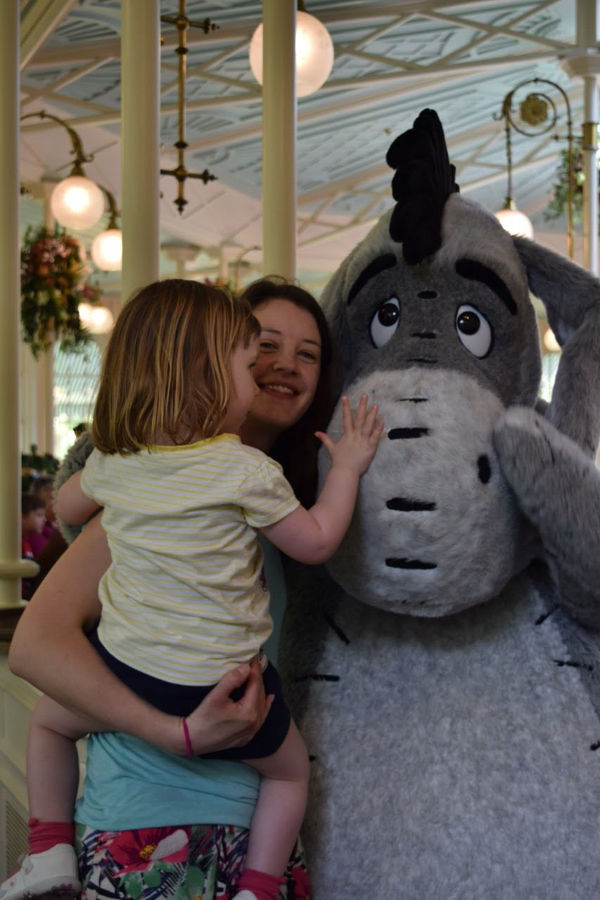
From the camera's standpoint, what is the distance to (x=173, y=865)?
4.20 feet

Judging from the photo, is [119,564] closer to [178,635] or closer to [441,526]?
[178,635]

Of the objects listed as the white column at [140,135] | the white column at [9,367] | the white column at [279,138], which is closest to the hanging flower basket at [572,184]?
the white column at [9,367]

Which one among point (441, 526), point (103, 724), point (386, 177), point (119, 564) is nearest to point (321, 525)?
point (441, 526)

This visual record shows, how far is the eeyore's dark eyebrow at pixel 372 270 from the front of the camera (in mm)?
1429

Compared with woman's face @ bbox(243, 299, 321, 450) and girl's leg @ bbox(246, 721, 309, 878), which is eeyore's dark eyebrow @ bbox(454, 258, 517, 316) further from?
girl's leg @ bbox(246, 721, 309, 878)

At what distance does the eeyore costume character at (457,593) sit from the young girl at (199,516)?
0.22 ft

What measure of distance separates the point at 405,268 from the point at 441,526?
0.38 m

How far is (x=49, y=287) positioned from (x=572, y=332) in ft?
18.2

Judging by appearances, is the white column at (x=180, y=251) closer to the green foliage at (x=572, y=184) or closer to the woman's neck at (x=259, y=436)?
the green foliage at (x=572, y=184)

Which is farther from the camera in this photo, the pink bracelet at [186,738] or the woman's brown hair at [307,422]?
the woman's brown hair at [307,422]

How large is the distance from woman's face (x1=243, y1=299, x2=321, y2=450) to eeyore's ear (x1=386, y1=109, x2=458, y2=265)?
0.19 m

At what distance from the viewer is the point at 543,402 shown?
154cm

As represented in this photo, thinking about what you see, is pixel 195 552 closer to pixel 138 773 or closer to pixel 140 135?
pixel 138 773

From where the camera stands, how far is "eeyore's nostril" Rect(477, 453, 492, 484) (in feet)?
4.10
